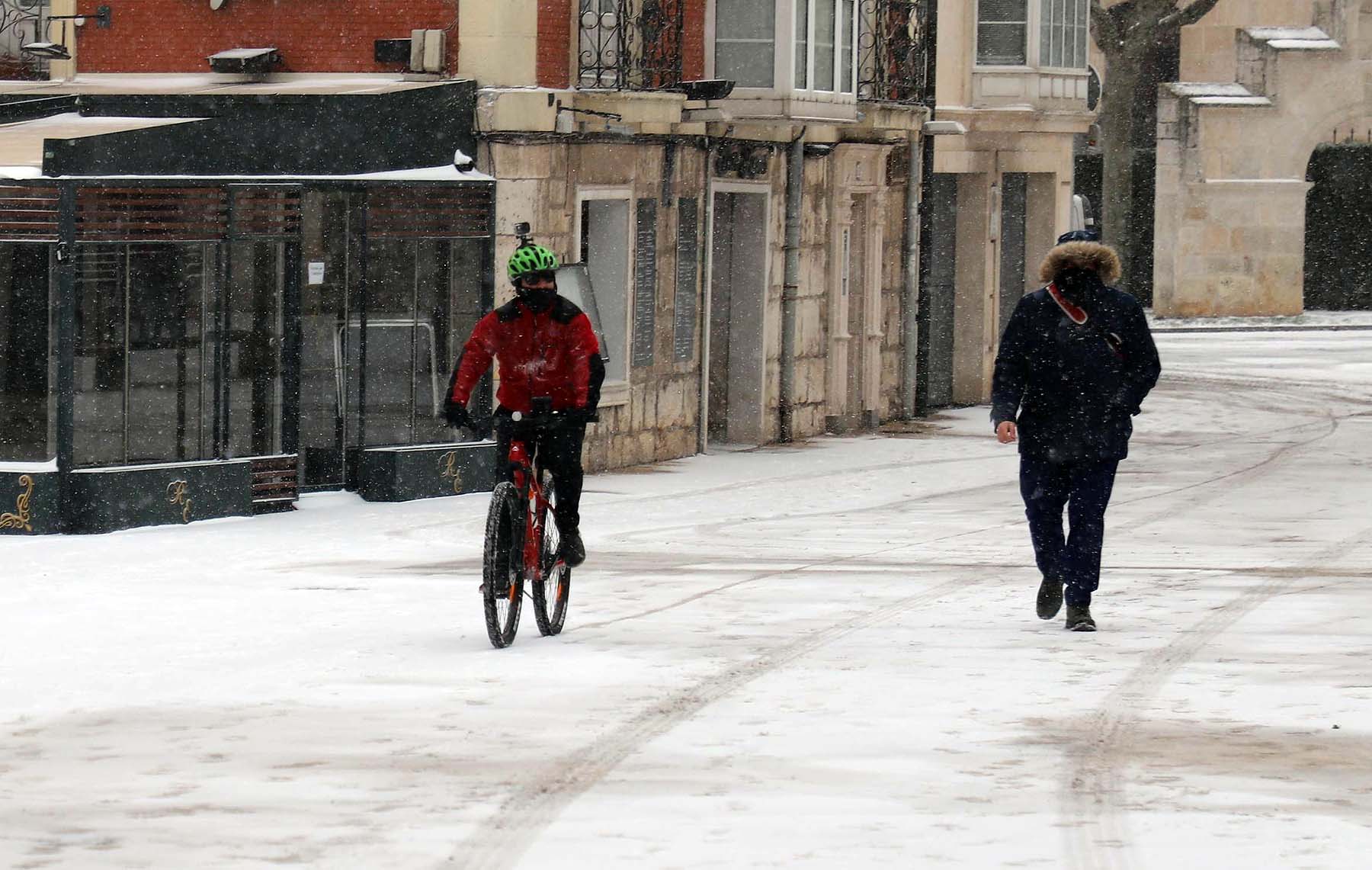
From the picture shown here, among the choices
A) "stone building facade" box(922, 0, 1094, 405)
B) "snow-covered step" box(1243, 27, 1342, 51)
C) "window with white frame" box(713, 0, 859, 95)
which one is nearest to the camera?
"window with white frame" box(713, 0, 859, 95)

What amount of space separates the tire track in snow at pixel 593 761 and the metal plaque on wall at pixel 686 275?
1105cm

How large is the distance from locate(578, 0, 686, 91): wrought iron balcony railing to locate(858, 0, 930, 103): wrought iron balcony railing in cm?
422

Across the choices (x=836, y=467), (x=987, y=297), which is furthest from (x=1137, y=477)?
(x=987, y=297)

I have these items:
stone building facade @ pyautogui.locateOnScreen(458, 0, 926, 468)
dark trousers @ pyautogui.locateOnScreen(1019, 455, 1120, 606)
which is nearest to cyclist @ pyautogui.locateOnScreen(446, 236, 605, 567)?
dark trousers @ pyautogui.locateOnScreen(1019, 455, 1120, 606)

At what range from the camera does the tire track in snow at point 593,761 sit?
732 centimetres

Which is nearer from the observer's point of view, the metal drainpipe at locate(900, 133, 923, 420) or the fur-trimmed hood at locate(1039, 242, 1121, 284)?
the fur-trimmed hood at locate(1039, 242, 1121, 284)

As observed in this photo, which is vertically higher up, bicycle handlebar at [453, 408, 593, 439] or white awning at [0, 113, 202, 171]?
white awning at [0, 113, 202, 171]

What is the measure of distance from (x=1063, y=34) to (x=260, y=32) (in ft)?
43.4

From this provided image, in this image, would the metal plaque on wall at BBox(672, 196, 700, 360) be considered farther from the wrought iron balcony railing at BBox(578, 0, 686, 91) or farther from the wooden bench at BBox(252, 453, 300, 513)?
the wooden bench at BBox(252, 453, 300, 513)

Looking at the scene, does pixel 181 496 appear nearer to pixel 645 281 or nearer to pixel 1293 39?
pixel 645 281

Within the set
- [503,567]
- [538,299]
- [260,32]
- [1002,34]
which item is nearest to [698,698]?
[503,567]

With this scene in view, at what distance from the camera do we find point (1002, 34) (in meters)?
30.4

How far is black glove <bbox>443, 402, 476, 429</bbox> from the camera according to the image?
1133cm

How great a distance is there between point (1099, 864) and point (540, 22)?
14143 mm
